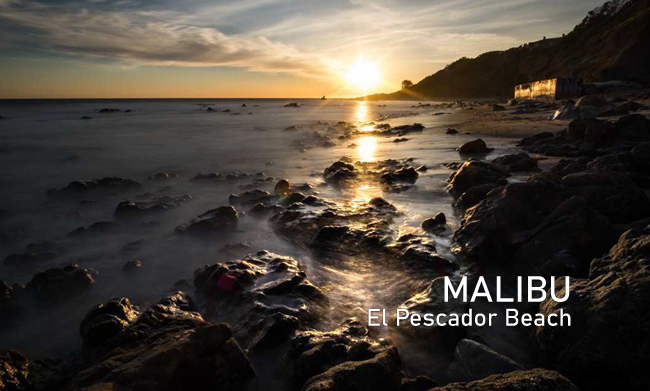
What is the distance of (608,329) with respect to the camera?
2.47m

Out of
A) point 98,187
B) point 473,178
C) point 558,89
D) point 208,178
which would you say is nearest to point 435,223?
point 473,178

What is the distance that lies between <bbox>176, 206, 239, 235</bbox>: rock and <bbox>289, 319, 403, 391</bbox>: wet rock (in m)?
3.59

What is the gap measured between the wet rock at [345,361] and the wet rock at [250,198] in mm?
4961

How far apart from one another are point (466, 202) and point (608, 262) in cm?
360

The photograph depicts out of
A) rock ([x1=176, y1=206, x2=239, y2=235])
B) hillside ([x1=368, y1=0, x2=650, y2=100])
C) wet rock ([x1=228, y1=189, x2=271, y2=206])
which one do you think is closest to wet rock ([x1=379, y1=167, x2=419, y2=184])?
wet rock ([x1=228, y1=189, x2=271, y2=206])

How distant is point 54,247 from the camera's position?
6070 millimetres

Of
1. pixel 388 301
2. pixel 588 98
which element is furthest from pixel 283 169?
pixel 588 98

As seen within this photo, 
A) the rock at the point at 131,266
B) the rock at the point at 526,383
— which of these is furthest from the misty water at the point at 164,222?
the rock at the point at 526,383

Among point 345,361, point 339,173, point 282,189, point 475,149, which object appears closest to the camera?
point 345,361

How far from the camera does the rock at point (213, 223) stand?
6.43 metres

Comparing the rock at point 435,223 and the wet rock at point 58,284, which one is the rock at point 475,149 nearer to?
the rock at point 435,223

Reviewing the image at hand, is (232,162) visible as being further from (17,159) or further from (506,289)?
(506,289)

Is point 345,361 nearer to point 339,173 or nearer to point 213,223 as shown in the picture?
point 213,223

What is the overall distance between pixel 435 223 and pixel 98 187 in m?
8.39
